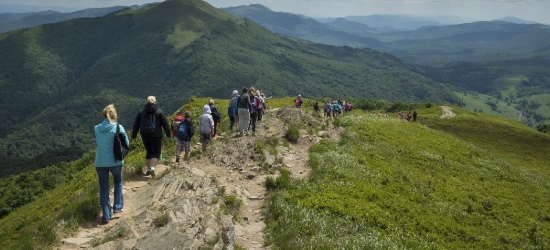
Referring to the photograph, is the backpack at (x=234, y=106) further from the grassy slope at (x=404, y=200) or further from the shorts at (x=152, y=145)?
the shorts at (x=152, y=145)

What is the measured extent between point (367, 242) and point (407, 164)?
15.1m

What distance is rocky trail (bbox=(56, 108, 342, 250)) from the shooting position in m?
10.5

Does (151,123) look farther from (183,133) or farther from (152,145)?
(183,133)

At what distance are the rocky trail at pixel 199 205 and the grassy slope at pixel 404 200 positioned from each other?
1154 millimetres

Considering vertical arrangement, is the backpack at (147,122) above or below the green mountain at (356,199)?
above

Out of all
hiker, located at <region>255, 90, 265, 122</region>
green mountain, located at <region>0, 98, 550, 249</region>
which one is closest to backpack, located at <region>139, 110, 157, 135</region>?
green mountain, located at <region>0, 98, 550, 249</region>

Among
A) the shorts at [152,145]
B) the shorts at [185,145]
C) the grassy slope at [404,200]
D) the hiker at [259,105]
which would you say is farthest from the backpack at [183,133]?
the hiker at [259,105]

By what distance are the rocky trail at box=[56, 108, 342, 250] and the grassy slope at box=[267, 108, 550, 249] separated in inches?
45.4

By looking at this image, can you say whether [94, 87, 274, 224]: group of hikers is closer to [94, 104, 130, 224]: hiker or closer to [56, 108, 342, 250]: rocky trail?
[94, 104, 130, 224]: hiker

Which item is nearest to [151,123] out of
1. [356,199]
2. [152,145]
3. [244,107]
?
[152,145]

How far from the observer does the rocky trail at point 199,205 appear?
415 inches

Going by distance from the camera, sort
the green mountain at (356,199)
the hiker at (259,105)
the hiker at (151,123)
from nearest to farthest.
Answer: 1. the green mountain at (356,199)
2. the hiker at (151,123)
3. the hiker at (259,105)

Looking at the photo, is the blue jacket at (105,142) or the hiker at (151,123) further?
the hiker at (151,123)

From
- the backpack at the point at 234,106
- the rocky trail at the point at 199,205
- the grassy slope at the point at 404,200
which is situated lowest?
the grassy slope at the point at 404,200
